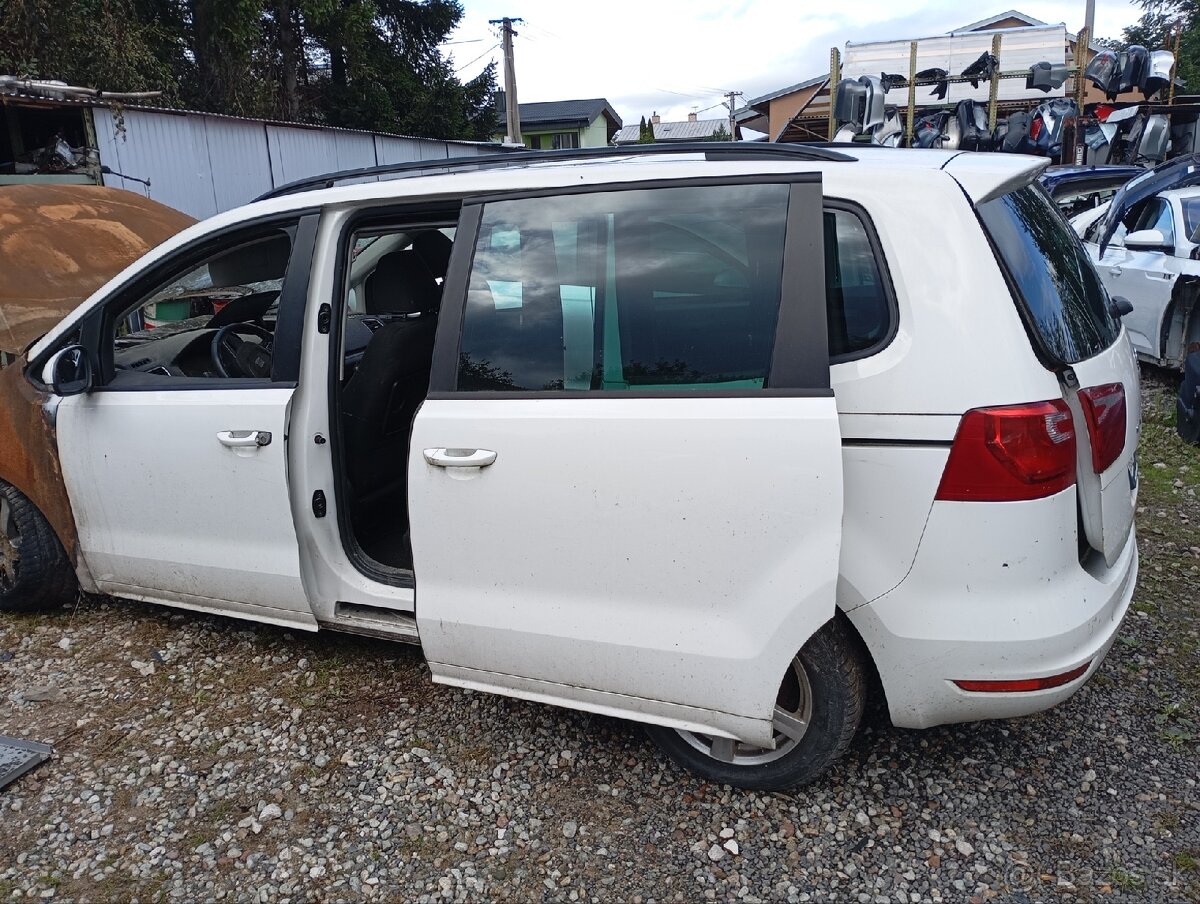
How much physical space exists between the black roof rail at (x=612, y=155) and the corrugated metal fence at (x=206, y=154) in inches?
323

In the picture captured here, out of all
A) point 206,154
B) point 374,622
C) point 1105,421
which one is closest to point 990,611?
point 1105,421

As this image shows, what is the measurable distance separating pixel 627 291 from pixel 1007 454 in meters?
1.08

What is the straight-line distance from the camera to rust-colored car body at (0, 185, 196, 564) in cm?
359

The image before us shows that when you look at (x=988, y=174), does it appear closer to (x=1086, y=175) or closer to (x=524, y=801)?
(x=524, y=801)

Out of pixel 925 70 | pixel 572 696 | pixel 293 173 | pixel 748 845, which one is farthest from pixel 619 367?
pixel 925 70

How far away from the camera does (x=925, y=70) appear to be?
18.4m

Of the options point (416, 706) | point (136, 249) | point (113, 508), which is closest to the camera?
point (416, 706)

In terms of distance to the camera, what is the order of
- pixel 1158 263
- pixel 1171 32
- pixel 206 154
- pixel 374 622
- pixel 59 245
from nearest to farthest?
pixel 374 622, pixel 59 245, pixel 1158 263, pixel 206 154, pixel 1171 32

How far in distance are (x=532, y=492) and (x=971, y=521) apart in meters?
1.14

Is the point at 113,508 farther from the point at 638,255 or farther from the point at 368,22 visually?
the point at 368,22

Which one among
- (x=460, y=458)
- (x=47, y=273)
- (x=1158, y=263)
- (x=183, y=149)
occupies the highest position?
(x=183, y=149)

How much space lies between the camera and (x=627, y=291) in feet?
8.22

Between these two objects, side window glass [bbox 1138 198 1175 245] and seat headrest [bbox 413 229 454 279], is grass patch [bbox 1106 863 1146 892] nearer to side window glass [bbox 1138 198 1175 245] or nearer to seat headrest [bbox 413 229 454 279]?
seat headrest [bbox 413 229 454 279]

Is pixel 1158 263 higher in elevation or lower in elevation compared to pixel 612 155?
lower
